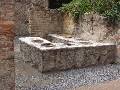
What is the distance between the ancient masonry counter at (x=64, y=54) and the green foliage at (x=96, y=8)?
1351 millimetres

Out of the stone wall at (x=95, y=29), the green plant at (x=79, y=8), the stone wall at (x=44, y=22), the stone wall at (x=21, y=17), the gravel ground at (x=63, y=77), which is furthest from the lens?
the stone wall at (x=21, y=17)

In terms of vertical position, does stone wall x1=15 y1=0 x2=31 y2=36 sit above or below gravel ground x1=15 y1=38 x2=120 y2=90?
above

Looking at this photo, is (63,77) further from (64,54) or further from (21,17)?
(21,17)


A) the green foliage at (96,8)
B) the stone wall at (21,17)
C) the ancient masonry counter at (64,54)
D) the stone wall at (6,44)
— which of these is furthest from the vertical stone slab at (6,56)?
the stone wall at (21,17)

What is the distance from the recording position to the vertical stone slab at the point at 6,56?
13.9ft

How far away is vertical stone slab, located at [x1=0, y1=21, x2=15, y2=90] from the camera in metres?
4.24

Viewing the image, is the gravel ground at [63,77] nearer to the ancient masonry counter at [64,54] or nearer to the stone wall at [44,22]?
the ancient masonry counter at [64,54]

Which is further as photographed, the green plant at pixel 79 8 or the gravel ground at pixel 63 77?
the green plant at pixel 79 8

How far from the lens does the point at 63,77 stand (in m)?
7.35

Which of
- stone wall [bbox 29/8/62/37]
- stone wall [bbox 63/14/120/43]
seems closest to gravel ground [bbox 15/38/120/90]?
stone wall [bbox 63/14/120/43]

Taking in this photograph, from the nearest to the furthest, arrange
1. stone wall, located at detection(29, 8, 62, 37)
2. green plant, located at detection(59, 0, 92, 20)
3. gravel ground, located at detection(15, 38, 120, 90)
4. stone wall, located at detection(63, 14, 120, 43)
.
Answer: gravel ground, located at detection(15, 38, 120, 90) → stone wall, located at detection(63, 14, 120, 43) → green plant, located at detection(59, 0, 92, 20) → stone wall, located at detection(29, 8, 62, 37)

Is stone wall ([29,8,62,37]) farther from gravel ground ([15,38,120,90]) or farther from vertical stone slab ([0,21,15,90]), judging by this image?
vertical stone slab ([0,21,15,90])

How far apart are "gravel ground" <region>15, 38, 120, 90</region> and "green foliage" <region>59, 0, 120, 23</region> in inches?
82.5

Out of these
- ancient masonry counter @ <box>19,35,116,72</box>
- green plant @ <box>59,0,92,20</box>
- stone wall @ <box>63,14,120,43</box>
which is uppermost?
green plant @ <box>59,0,92,20</box>
